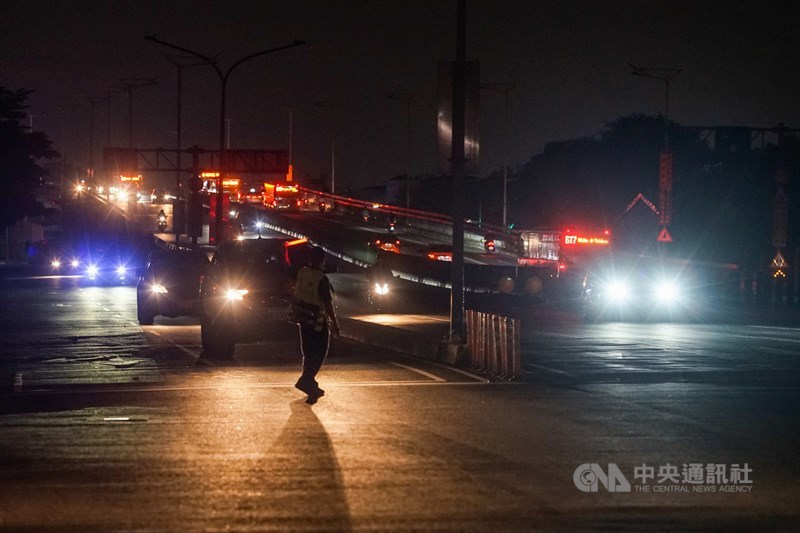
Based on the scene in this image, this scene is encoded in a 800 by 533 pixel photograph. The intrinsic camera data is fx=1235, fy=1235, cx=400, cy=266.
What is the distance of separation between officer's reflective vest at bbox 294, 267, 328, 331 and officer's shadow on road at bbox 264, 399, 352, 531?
204cm

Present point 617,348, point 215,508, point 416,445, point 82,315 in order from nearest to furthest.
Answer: point 215,508 → point 416,445 → point 617,348 → point 82,315

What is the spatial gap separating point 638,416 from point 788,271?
1566 inches

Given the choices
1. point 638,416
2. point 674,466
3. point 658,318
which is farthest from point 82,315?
point 674,466

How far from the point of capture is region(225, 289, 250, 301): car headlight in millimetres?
19891

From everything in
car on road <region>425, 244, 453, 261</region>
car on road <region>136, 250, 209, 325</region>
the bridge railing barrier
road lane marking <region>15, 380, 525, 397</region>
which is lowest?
road lane marking <region>15, 380, 525, 397</region>

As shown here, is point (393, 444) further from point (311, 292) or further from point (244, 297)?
point (244, 297)

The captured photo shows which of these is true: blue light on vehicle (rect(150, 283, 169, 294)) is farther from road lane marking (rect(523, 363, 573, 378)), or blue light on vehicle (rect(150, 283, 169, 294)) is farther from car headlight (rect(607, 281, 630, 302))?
car headlight (rect(607, 281, 630, 302))

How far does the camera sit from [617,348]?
22.6 metres

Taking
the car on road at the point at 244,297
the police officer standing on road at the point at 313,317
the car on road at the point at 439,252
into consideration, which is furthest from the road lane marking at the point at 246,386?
the car on road at the point at 439,252

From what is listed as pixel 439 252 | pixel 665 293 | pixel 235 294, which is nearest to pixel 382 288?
pixel 665 293

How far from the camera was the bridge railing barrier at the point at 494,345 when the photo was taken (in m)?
17.3

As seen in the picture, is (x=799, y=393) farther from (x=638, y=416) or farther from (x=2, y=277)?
(x=2, y=277)

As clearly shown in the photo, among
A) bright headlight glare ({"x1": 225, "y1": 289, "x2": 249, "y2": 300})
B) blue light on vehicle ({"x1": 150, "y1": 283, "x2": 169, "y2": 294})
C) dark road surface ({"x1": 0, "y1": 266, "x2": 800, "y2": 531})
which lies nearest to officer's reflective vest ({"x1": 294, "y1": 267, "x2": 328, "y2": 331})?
dark road surface ({"x1": 0, "y1": 266, "x2": 800, "y2": 531})

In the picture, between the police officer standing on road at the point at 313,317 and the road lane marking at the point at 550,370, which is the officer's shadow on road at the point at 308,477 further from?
the road lane marking at the point at 550,370
